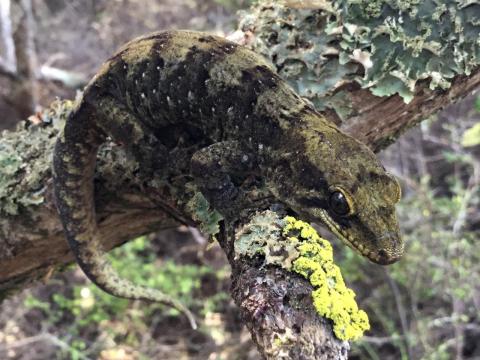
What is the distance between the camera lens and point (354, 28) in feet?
8.73

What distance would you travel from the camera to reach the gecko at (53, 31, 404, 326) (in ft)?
6.80

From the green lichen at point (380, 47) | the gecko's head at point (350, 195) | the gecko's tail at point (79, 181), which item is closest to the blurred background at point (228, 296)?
the gecko's tail at point (79, 181)

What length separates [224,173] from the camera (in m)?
2.35

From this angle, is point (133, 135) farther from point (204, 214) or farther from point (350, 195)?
point (350, 195)

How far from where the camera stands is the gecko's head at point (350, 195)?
6.62ft

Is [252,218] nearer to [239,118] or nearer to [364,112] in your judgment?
[239,118]

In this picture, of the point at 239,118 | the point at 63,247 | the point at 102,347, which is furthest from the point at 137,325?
the point at 239,118

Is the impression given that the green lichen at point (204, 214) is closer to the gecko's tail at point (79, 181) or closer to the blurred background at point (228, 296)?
the gecko's tail at point (79, 181)

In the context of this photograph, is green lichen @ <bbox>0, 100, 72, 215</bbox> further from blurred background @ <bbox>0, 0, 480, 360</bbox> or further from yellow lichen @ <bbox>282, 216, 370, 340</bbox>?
blurred background @ <bbox>0, 0, 480, 360</bbox>

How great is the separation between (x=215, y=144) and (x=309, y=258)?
2.97 ft

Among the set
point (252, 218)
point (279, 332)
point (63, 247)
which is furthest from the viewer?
point (63, 247)

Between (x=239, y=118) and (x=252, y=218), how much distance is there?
0.65 metres

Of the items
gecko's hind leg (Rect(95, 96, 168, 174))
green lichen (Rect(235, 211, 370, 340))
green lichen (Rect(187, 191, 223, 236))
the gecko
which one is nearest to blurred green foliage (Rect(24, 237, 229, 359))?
the gecko

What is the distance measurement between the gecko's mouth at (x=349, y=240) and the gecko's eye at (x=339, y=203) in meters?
0.06
